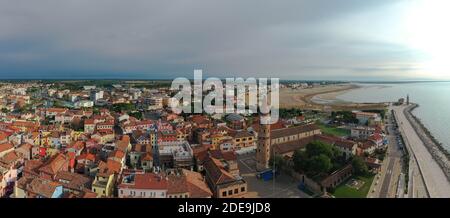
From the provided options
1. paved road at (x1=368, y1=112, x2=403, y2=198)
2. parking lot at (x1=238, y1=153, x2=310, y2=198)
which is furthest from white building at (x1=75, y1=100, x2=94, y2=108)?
paved road at (x1=368, y1=112, x2=403, y2=198)

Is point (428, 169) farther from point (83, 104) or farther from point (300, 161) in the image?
point (83, 104)

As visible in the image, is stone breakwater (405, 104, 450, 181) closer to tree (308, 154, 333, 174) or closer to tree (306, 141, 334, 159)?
tree (306, 141, 334, 159)

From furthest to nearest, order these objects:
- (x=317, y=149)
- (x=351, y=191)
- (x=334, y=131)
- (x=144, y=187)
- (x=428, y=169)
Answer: (x=334, y=131), (x=428, y=169), (x=317, y=149), (x=351, y=191), (x=144, y=187)

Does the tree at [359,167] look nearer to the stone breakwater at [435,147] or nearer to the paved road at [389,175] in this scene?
the paved road at [389,175]

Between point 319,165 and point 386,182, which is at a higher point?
point 319,165

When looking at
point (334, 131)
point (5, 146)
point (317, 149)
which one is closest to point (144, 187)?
point (317, 149)
